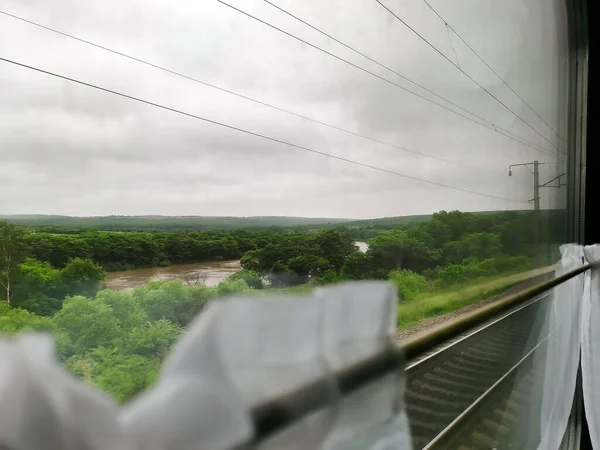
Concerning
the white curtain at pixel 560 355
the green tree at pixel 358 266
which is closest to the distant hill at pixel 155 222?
the green tree at pixel 358 266

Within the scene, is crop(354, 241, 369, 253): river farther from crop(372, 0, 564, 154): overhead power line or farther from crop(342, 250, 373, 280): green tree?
crop(372, 0, 564, 154): overhead power line

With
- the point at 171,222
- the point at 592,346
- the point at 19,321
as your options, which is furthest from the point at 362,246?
the point at 592,346

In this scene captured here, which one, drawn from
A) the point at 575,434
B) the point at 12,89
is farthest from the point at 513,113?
the point at 575,434

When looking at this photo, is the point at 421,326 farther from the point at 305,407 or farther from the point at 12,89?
the point at 12,89

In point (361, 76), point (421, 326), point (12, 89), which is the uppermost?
point (361, 76)

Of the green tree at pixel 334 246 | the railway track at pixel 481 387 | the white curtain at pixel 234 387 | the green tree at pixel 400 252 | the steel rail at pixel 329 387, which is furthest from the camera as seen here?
the railway track at pixel 481 387

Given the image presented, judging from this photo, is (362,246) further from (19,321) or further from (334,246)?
(19,321)

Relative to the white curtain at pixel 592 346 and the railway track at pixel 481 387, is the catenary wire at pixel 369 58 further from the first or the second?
the white curtain at pixel 592 346
